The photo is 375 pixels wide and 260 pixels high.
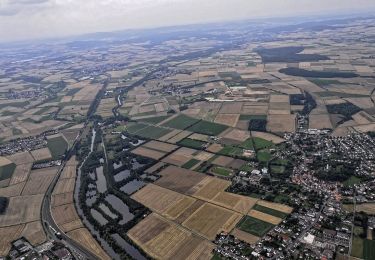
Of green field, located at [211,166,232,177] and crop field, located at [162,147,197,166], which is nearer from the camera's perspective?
green field, located at [211,166,232,177]

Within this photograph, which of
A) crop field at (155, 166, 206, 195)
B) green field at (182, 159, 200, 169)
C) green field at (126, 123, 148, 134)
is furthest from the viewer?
green field at (126, 123, 148, 134)

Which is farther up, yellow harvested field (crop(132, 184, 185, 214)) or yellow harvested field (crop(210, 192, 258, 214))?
yellow harvested field (crop(210, 192, 258, 214))

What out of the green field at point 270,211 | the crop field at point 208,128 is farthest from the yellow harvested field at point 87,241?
the crop field at point 208,128

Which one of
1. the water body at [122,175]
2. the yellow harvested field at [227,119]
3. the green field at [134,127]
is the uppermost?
the yellow harvested field at [227,119]

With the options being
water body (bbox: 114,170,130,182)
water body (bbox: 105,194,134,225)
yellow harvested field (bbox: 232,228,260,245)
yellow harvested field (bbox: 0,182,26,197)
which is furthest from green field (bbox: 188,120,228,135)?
yellow harvested field (bbox: 0,182,26,197)

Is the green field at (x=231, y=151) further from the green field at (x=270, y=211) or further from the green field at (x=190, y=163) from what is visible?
the green field at (x=270, y=211)

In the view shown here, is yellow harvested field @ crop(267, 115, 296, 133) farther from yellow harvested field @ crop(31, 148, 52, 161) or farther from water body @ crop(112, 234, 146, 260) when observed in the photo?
yellow harvested field @ crop(31, 148, 52, 161)
